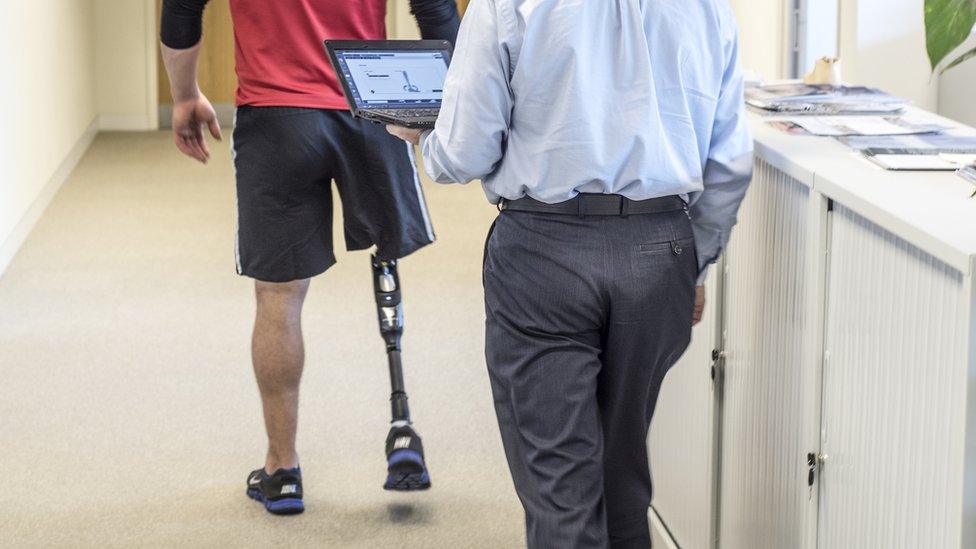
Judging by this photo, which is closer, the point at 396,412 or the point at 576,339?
the point at 576,339

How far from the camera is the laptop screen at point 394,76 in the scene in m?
2.05

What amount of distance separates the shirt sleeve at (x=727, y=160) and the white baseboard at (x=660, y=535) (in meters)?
0.83

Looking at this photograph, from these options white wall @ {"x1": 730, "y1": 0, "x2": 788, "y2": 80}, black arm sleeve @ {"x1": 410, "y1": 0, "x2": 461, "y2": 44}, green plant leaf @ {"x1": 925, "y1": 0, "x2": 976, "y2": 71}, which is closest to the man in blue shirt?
green plant leaf @ {"x1": 925, "y1": 0, "x2": 976, "y2": 71}

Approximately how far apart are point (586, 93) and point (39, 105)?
4.58m

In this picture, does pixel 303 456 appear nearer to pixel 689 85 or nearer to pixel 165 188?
pixel 689 85

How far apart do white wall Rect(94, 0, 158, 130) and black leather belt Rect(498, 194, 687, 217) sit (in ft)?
20.7

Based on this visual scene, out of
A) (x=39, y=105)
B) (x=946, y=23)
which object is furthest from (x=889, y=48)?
(x=39, y=105)

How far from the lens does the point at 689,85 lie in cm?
163

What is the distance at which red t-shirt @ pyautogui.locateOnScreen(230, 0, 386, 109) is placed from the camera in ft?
8.02

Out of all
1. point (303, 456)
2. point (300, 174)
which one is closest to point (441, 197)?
point (303, 456)

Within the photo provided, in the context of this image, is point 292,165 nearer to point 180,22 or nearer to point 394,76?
point 180,22

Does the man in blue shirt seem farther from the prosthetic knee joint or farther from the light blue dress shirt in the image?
the prosthetic knee joint

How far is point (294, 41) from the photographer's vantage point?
2.45 meters


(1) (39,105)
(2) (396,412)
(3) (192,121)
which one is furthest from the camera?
(1) (39,105)
